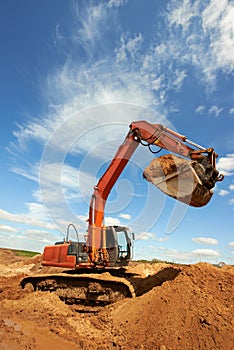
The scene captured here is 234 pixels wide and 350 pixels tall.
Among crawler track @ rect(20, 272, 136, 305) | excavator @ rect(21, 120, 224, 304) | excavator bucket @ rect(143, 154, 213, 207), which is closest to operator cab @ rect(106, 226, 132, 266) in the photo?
excavator @ rect(21, 120, 224, 304)

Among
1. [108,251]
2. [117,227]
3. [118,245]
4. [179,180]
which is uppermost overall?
[179,180]

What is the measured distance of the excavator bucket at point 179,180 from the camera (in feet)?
26.7

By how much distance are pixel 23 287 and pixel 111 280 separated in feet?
14.3

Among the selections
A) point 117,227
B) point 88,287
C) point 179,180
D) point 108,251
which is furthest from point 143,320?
point 117,227

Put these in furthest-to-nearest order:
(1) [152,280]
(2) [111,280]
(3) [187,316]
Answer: (1) [152,280] < (2) [111,280] < (3) [187,316]

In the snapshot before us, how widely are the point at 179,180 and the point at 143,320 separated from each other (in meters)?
3.81

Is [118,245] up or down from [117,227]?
down

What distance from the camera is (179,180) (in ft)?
27.4

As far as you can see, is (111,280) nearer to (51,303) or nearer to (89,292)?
(89,292)

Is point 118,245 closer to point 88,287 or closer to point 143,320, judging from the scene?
point 88,287

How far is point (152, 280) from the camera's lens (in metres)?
9.95

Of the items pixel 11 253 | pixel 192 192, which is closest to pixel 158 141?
pixel 192 192

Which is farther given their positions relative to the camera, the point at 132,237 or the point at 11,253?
the point at 11,253

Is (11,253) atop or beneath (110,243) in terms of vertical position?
atop
